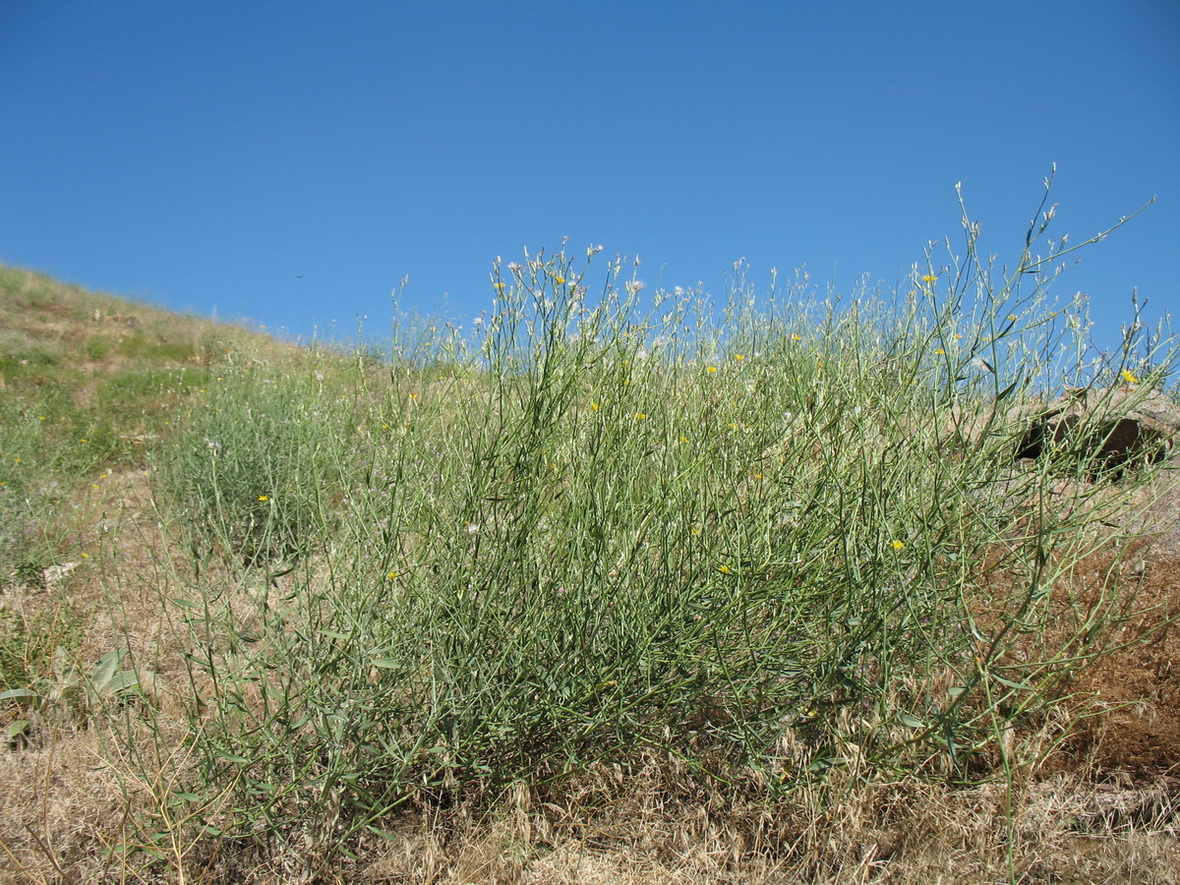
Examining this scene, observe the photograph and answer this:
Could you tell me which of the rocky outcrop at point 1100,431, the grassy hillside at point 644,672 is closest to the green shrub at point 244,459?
the grassy hillside at point 644,672

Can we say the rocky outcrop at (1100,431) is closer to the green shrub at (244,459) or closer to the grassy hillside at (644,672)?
the grassy hillside at (644,672)

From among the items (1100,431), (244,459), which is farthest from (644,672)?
(244,459)

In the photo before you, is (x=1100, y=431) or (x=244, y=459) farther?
(x=244, y=459)

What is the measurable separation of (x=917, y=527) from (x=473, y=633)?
122 centimetres

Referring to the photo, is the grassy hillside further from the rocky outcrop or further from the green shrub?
the green shrub

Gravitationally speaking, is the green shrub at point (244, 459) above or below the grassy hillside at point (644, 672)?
above

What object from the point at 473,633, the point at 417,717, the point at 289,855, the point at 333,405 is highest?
the point at 333,405

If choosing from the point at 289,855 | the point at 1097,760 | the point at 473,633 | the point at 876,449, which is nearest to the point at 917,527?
the point at 876,449

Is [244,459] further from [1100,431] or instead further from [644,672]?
[1100,431]

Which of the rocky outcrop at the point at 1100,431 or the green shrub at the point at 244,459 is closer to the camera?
the rocky outcrop at the point at 1100,431

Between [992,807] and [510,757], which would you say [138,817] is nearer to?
[510,757]

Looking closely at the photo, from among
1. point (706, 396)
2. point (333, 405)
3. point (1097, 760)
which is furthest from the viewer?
point (333, 405)

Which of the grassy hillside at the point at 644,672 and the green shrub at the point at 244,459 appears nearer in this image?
the grassy hillside at the point at 644,672

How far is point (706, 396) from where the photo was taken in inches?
104
